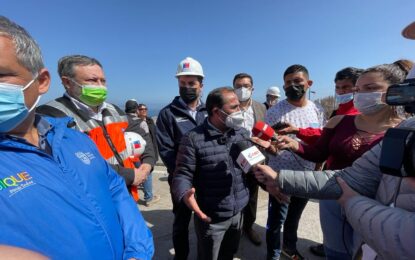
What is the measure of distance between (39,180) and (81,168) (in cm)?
26

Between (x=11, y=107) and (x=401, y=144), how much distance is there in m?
1.76

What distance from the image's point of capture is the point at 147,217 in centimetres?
451

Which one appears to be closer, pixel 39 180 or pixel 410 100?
pixel 410 100

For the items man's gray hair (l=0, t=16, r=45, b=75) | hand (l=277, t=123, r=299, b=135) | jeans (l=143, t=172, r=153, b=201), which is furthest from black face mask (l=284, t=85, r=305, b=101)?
jeans (l=143, t=172, r=153, b=201)

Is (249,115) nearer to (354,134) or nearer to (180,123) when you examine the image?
(180,123)

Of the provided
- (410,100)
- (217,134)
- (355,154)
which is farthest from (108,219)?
(355,154)

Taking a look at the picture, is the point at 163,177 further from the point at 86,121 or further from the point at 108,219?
the point at 108,219

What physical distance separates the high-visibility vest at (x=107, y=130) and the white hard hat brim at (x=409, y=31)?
220cm

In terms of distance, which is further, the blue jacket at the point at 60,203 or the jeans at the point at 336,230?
the jeans at the point at 336,230

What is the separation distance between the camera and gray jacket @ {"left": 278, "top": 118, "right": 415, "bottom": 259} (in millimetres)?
930

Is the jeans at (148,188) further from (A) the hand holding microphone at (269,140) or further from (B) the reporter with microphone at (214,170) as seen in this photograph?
(A) the hand holding microphone at (269,140)

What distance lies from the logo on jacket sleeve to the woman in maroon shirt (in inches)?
82.3

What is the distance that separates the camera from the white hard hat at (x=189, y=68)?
3053mm

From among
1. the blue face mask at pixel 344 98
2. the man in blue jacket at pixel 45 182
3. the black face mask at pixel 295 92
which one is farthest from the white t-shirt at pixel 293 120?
the man in blue jacket at pixel 45 182
